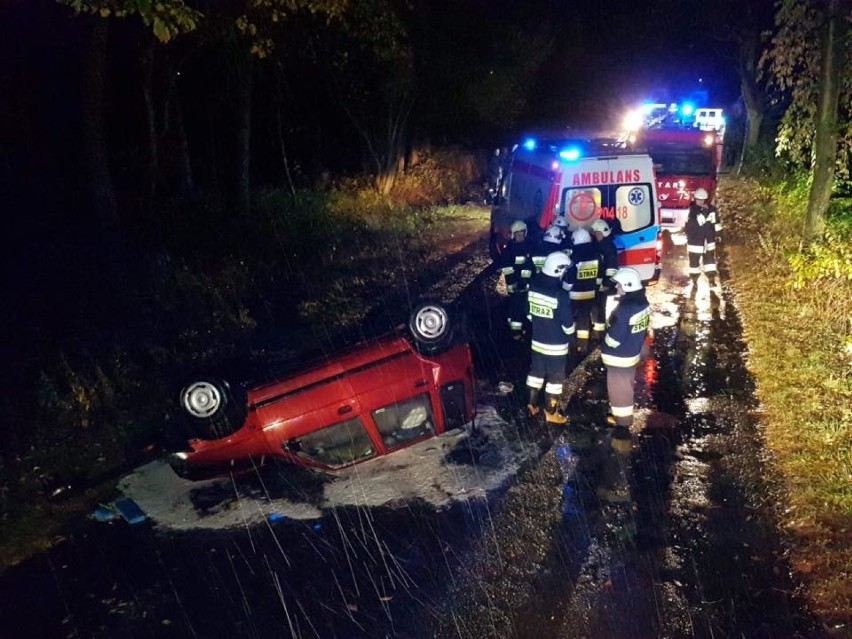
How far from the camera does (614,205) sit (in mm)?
8297

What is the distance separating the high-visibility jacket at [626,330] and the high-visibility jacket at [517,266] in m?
1.95

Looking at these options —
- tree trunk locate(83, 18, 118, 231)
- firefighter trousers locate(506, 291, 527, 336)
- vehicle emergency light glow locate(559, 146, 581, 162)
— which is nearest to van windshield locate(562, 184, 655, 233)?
vehicle emergency light glow locate(559, 146, 581, 162)

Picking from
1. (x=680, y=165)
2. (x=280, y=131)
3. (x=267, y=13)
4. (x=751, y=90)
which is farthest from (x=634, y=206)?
(x=751, y=90)

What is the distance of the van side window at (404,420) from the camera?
17.7 ft

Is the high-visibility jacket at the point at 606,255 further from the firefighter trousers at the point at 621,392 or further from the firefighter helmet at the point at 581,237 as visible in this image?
the firefighter trousers at the point at 621,392

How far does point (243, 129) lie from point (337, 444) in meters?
9.65

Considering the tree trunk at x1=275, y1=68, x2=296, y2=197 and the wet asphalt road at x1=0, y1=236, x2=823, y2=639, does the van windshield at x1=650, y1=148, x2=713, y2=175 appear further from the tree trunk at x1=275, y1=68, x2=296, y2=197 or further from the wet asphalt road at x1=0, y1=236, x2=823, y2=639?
the wet asphalt road at x1=0, y1=236, x2=823, y2=639

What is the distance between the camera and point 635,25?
3142cm

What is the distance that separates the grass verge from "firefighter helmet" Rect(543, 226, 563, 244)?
2411mm

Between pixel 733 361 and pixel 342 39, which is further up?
pixel 342 39

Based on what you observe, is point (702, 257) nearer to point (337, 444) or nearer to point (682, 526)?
point (682, 526)

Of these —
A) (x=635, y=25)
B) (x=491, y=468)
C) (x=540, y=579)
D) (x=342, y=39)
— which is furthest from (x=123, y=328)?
(x=635, y=25)

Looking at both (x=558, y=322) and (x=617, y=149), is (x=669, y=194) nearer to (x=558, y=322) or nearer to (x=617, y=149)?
A: (x=617, y=149)

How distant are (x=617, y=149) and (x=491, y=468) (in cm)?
479
